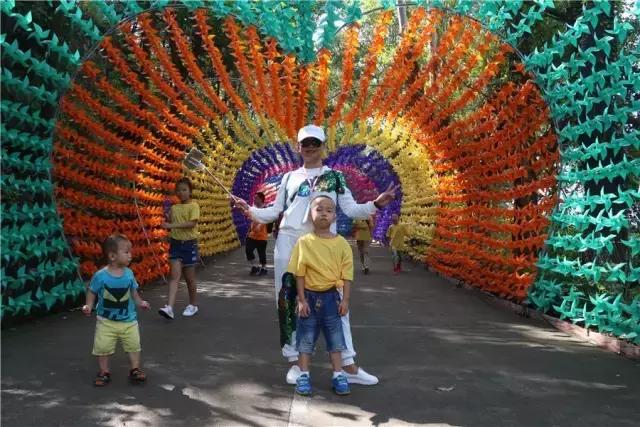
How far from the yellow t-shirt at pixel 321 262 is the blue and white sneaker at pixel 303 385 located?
612 mm

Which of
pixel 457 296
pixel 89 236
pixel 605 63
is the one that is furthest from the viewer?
pixel 457 296

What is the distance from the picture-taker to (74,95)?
7.88 metres

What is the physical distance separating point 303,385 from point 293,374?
315mm

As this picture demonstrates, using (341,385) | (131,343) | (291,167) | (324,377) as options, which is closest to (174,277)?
(131,343)

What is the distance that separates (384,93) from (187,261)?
3.66m

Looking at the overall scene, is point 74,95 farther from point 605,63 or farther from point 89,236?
point 605,63

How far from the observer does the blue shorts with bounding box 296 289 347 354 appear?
4688 mm

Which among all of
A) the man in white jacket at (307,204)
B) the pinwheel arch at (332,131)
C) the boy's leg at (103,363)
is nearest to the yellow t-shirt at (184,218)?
the pinwheel arch at (332,131)

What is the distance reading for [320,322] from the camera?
473 cm

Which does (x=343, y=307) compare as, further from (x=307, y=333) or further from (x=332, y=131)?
(x=332, y=131)

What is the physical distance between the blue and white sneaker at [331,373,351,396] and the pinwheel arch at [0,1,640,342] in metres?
2.69

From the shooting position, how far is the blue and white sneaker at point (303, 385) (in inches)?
178

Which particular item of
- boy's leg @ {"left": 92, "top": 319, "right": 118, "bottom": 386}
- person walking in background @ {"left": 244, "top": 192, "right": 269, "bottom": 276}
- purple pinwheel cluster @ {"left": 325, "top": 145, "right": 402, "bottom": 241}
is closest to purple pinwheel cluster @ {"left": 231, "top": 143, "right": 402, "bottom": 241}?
purple pinwheel cluster @ {"left": 325, "top": 145, "right": 402, "bottom": 241}

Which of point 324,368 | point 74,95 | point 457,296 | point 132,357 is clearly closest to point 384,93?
point 457,296
